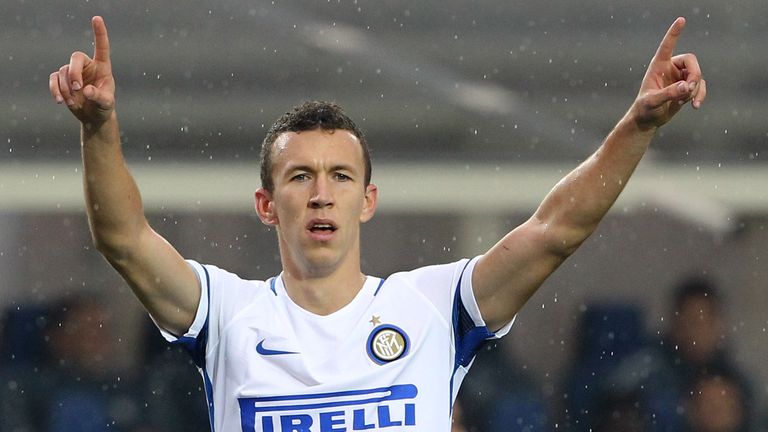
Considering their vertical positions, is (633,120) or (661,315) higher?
(633,120)

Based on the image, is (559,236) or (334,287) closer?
(559,236)

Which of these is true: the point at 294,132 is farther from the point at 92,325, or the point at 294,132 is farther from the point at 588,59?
the point at 588,59

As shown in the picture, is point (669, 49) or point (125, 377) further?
point (125, 377)

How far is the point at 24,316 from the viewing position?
977 centimetres

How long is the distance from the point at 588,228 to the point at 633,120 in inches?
12.3

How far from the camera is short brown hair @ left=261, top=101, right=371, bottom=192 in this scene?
3.67 m

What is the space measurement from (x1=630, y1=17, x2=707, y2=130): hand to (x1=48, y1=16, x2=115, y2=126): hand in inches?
52.9

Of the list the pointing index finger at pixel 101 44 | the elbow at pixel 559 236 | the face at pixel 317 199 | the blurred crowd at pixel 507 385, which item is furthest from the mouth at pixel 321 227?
the blurred crowd at pixel 507 385

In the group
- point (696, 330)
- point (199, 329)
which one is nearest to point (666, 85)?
point (199, 329)

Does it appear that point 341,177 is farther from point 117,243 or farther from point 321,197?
point 117,243

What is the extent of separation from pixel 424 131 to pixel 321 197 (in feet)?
27.7

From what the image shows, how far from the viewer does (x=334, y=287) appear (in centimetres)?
364

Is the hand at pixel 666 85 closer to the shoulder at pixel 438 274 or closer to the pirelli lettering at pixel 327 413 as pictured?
the shoulder at pixel 438 274

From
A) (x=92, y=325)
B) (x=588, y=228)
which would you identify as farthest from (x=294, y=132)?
(x=92, y=325)
